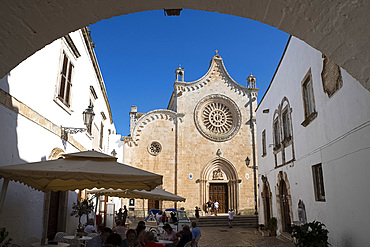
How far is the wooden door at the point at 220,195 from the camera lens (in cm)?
2617

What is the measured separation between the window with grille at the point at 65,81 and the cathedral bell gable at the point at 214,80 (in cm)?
1745

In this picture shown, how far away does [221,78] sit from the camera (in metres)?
28.4

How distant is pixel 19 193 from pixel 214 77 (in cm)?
2354

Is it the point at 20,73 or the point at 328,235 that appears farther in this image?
the point at 328,235

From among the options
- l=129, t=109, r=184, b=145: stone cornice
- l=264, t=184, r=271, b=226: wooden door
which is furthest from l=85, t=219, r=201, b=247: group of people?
l=129, t=109, r=184, b=145: stone cornice

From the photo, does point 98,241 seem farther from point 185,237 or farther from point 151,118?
point 151,118

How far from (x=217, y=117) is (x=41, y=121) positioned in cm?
2108

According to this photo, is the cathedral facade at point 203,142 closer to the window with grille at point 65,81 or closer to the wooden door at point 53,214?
the window with grille at point 65,81

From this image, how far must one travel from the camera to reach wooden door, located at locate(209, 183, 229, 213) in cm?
2617

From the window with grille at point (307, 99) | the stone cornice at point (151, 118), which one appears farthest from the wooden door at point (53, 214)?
the stone cornice at point (151, 118)

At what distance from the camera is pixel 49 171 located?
16.9ft

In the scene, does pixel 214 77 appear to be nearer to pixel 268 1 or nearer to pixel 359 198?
pixel 359 198

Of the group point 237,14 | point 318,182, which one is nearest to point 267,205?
point 318,182

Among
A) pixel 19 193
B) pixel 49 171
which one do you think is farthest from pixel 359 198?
pixel 19 193
